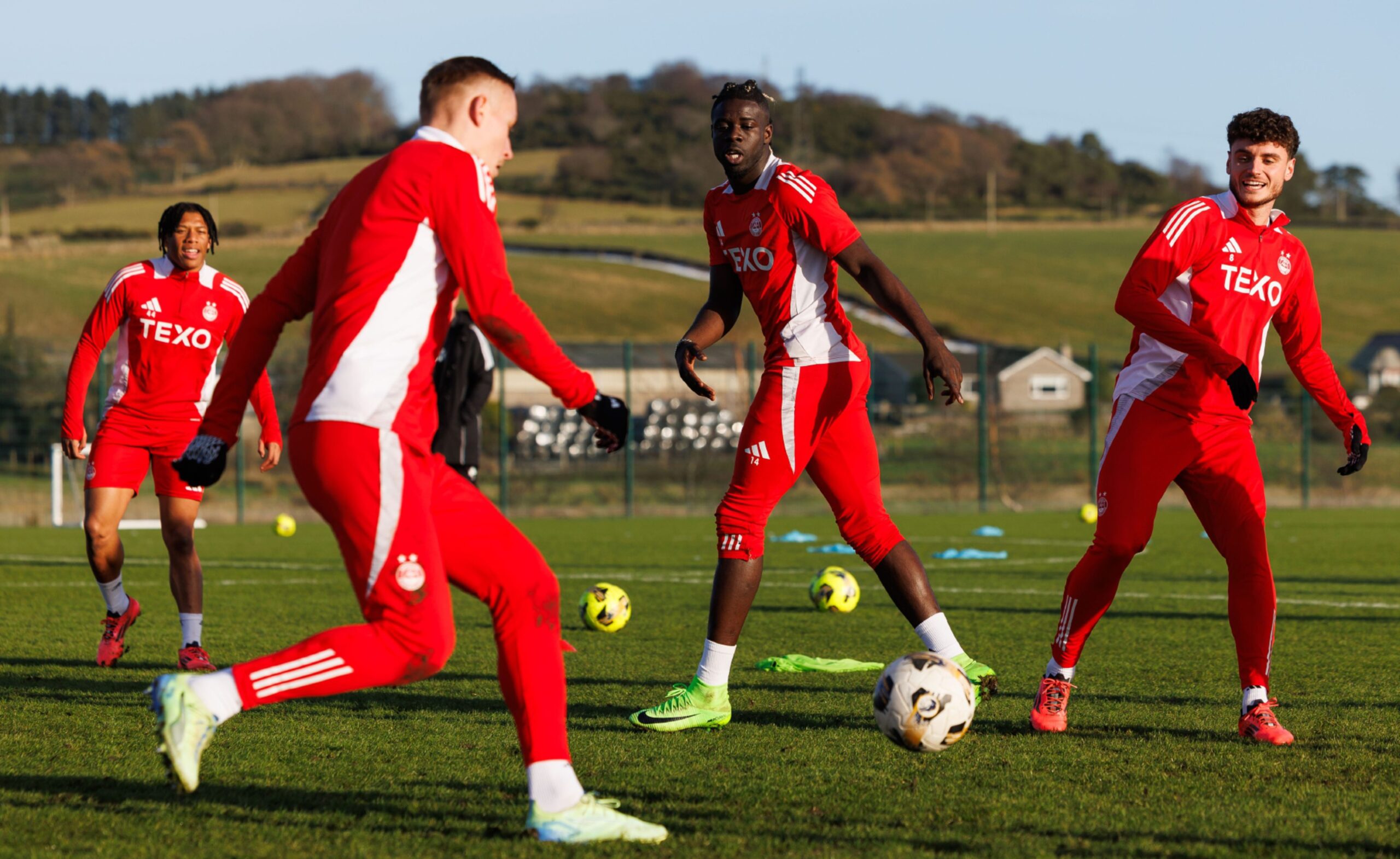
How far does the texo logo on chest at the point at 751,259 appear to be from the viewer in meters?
5.48

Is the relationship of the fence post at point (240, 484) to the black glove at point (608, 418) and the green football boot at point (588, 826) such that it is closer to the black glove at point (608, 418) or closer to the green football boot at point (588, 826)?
the green football boot at point (588, 826)

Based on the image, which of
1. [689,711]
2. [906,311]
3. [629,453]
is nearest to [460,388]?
[689,711]

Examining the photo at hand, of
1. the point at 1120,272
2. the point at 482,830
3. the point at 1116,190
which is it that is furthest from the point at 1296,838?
the point at 1116,190

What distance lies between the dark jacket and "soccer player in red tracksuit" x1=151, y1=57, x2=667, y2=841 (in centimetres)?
476

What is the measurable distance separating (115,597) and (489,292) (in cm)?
442

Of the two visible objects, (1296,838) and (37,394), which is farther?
(37,394)

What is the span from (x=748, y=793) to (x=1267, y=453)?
2375cm

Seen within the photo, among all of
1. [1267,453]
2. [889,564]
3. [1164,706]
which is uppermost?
[889,564]

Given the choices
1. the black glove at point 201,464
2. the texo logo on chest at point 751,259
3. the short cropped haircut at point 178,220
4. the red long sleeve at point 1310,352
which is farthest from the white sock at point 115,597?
the red long sleeve at point 1310,352

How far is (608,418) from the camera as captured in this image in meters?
3.49

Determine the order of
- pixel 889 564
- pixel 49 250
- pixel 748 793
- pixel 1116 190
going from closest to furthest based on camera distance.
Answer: pixel 748 793 → pixel 889 564 → pixel 49 250 → pixel 1116 190

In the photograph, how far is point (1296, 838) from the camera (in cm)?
365

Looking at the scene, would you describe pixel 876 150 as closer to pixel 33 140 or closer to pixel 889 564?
pixel 33 140

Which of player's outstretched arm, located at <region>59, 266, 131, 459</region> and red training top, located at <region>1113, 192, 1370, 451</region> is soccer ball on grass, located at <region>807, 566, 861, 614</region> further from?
player's outstretched arm, located at <region>59, 266, 131, 459</region>
